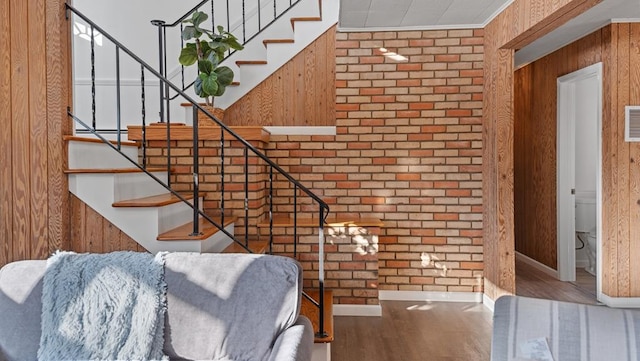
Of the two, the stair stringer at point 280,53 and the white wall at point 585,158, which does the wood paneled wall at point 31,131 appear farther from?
the white wall at point 585,158

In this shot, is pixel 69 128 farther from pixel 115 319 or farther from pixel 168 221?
pixel 115 319

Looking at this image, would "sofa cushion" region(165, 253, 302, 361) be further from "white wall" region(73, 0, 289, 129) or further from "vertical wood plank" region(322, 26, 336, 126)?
"white wall" region(73, 0, 289, 129)

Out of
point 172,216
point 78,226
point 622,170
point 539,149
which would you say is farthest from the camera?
point 539,149

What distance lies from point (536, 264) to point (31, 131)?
5000mm

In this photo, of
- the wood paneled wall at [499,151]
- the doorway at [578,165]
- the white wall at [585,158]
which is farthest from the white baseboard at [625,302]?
the white wall at [585,158]

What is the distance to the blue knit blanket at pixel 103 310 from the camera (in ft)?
5.90

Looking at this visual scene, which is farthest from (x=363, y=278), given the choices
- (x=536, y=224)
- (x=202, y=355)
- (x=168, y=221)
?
(x=536, y=224)

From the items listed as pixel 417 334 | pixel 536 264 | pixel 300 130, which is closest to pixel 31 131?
pixel 300 130

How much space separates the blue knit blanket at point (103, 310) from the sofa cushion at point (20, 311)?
0.05m

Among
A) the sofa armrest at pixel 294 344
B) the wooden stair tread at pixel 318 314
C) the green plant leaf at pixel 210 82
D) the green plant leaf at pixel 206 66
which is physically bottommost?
the wooden stair tread at pixel 318 314

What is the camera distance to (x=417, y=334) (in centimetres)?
320

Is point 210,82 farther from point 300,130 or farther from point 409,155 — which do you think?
point 409,155

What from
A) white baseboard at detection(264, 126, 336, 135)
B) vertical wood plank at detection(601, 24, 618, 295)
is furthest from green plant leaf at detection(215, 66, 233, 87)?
vertical wood plank at detection(601, 24, 618, 295)

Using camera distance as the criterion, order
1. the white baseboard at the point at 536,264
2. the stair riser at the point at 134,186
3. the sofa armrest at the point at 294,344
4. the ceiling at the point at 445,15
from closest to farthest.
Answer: the sofa armrest at the point at 294,344 < the stair riser at the point at 134,186 < the ceiling at the point at 445,15 < the white baseboard at the point at 536,264
